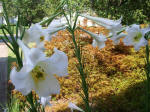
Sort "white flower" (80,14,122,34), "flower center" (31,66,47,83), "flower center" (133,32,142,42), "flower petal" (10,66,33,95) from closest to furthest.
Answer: "flower petal" (10,66,33,95) → "flower center" (31,66,47,83) → "white flower" (80,14,122,34) → "flower center" (133,32,142,42)

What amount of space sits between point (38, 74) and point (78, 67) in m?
0.28

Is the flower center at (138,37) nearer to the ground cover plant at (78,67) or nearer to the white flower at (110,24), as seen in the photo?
the ground cover plant at (78,67)

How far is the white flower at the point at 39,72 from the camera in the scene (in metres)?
0.48

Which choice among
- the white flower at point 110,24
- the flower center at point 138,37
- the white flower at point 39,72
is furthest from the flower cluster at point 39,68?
the flower center at point 138,37

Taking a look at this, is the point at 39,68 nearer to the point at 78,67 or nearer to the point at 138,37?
the point at 78,67

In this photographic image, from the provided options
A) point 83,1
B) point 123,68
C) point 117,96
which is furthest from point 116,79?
point 83,1

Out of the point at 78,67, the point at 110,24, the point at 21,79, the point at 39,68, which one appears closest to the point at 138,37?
the point at 110,24

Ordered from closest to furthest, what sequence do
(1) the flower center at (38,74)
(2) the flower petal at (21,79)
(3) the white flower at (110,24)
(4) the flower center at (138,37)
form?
(2) the flower petal at (21,79)
(1) the flower center at (38,74)
(3) the white flower at (110,24)
(4) the flower center at (138,37)

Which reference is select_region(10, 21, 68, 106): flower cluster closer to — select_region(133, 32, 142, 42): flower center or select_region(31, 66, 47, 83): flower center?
select_region(31, 66, 47, 83): flower center

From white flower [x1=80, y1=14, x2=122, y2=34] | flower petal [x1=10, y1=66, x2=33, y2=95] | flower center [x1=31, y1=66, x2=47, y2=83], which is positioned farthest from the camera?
white flower [x1=80, y1=14, x2=122, y2=34]

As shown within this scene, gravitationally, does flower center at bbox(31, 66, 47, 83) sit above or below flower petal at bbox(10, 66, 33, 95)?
below

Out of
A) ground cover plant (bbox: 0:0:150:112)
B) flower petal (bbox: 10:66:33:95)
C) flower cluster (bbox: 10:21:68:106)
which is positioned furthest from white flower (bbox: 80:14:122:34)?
flower petal (bbox: 10:66:33:95)

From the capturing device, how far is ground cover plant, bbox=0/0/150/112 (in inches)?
21.7

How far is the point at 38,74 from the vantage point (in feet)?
1.97
